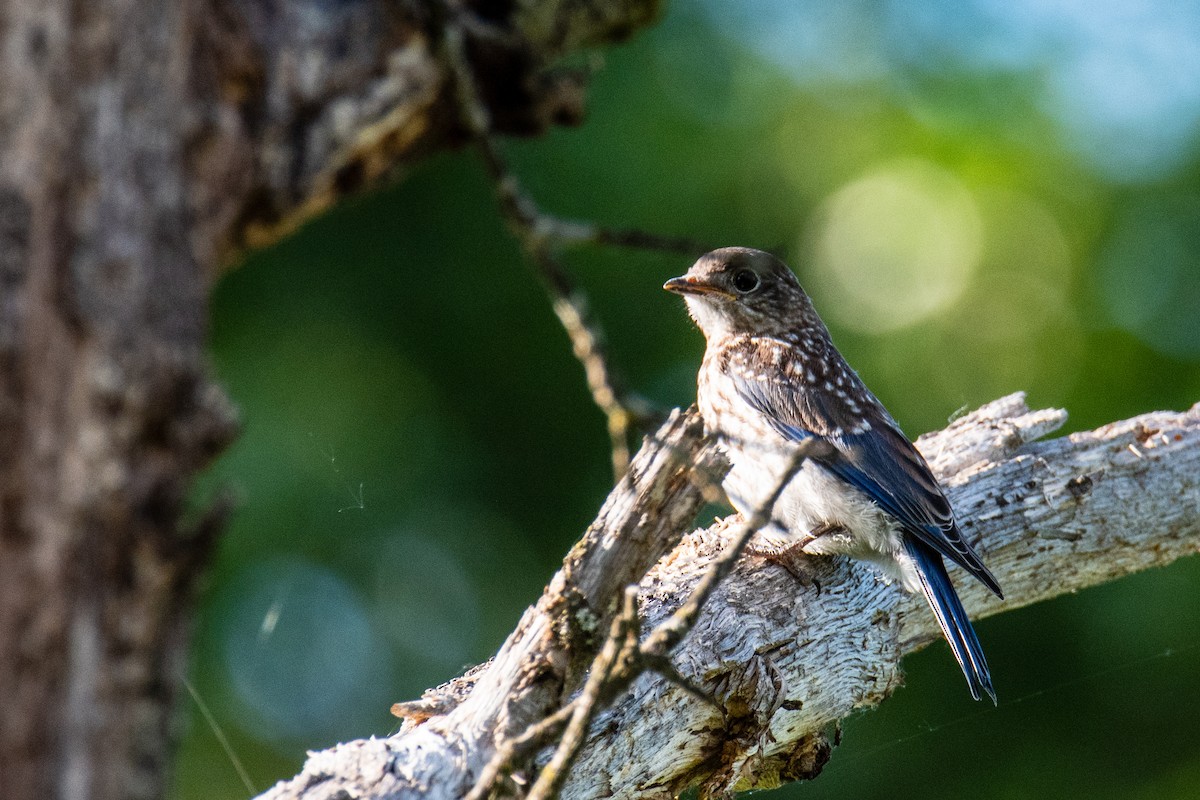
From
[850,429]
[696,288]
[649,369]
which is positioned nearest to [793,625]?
[850,429]

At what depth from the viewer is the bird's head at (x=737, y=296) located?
4.94m

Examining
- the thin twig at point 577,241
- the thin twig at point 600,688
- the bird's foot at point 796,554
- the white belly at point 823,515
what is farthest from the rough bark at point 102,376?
the white belly at point 823,515

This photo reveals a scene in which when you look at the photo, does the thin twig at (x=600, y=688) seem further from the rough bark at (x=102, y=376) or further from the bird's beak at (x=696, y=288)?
the bird's beak at (x=696, y=288)

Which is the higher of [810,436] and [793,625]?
[810,436]

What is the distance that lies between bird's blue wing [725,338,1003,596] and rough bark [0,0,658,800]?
286cm

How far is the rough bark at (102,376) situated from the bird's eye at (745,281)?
3551 millimetres

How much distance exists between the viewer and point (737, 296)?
5.00 meters

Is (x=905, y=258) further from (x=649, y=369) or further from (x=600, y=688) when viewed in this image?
(x=600, y=688)

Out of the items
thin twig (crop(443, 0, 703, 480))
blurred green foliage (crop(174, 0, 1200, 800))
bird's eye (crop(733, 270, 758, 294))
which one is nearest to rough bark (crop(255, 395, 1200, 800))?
thin twig (crop(443, 0, 703, 480))

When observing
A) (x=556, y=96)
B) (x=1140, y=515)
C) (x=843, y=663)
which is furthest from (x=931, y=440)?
(x=556, y=96)

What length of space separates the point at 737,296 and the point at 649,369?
282cm

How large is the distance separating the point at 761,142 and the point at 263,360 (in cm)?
378

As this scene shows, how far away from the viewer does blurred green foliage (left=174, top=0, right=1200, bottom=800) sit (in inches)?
287

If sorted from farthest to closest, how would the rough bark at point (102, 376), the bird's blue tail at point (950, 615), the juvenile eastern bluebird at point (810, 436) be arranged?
the juvenile eastern bluebird at point (810, 436) → the bird's blue tail at point (950, 615) → the rough bark at point (102, 376)
